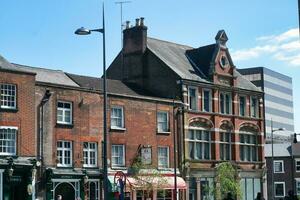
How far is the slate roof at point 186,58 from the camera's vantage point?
55.4m

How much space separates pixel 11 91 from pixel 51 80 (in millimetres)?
5428

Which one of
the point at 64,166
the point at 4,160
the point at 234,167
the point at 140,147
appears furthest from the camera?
the point at 234,167

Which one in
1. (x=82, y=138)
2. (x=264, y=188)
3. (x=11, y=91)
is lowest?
(x=264, y=188)

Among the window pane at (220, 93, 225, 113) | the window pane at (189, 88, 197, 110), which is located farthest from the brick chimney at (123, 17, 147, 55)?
the window pane at (220, 93, 225, 113)

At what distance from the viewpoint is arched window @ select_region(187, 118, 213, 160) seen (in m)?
53.4

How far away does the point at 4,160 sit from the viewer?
38.2 m

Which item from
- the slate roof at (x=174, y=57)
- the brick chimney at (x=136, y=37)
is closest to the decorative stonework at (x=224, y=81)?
the slate roof at (x=174, y=57)

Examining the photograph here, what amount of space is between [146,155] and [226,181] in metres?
8.65

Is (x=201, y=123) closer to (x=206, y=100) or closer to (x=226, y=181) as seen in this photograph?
(x=206, y=100)

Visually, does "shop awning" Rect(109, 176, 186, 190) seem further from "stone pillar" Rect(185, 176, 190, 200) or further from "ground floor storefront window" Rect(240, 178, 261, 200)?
"ground floor storefront window" Rect(240, 178, 261, 200)

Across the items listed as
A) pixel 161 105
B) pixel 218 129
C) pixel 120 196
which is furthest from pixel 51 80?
pixel 218 129

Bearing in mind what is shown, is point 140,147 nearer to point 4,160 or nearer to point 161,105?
point 161,105

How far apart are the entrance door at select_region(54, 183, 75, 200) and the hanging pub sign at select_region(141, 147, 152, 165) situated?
6.80m

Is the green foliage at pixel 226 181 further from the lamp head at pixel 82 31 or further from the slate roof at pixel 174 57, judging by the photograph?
the lamp head at pixel 82 31
